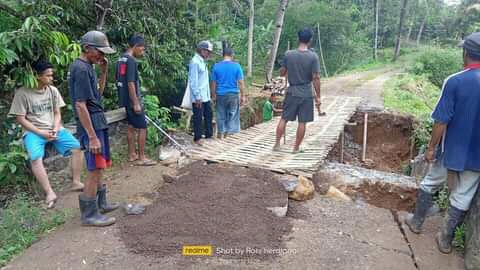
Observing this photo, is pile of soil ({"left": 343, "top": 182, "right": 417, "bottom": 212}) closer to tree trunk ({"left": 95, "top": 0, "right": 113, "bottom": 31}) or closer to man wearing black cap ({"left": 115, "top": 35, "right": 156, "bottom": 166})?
man wearing black cap ({"left": 115, "top": 35, "right": 156, "bottom": 166})

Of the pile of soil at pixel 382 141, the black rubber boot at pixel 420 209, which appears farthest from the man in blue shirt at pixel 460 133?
the pile of soil at pixel 382 141

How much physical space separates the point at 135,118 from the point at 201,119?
1.31 meters

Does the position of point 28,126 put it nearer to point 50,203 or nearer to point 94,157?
point 50,203

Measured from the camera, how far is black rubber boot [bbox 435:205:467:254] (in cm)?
336

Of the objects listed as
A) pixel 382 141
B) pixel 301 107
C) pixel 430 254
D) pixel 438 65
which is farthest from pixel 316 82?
pixel 438 65

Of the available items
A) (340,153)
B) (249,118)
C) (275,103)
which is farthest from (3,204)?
(275,103)

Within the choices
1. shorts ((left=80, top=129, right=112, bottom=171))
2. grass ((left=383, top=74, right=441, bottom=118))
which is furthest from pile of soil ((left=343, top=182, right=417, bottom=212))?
grass ((left=383, top=74, right=441, bottom=118))

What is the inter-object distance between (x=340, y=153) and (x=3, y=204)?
250 inches

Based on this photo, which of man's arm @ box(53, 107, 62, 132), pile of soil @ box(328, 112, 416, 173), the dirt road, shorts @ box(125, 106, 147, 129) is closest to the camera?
the dirt road

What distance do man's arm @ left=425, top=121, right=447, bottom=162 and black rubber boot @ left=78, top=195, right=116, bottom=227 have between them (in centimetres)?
294

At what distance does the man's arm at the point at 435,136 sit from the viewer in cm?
331

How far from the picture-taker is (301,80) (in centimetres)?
524

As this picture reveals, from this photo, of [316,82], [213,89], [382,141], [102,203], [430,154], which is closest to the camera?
[430,154]

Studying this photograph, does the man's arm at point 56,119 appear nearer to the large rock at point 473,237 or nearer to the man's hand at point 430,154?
the man's hand at point 430,154
